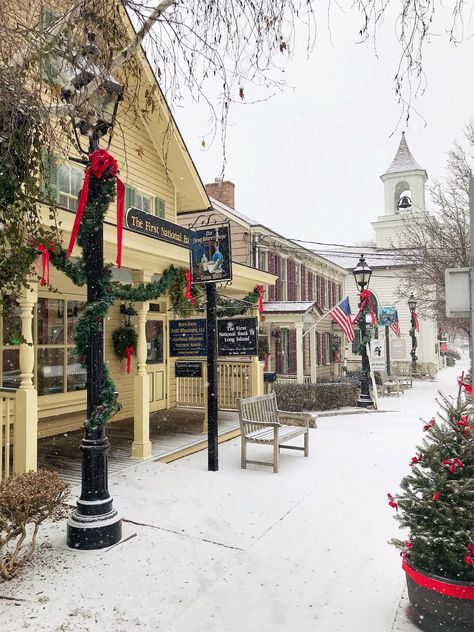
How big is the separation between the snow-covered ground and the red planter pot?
17cm

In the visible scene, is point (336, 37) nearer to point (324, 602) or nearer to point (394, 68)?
point (394, 68)

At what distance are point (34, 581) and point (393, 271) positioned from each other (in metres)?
28.5

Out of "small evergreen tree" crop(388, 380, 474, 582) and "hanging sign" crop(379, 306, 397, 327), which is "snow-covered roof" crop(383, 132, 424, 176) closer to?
"hanging sign" crop(379, 306, 397, 327)

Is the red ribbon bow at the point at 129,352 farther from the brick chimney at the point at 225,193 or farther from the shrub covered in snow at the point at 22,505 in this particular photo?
the brick chimney at the point at 225,193

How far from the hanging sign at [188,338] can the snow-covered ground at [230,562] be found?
2.04m

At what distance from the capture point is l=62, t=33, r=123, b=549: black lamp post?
4316 mm

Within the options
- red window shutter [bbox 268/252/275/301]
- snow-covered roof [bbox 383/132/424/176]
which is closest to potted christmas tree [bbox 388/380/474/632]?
red window shutter [bbox 268/252/275/301]

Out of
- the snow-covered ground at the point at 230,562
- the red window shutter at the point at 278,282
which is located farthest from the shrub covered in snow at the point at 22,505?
the red window shutter at the point at 278,282

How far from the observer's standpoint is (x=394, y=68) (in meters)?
3.90

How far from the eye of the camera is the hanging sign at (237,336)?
830cm

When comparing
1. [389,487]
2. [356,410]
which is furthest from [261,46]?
[356,410]

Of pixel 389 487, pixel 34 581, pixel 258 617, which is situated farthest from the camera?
pixel 389 487

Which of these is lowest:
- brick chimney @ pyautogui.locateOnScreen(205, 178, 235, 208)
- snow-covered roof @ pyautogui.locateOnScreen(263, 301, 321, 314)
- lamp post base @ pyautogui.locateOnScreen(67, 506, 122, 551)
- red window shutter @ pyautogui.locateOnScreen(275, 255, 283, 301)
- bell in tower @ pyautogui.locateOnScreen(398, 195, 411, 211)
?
lamp post base @ pyautogui.locateOnScreen(67, 506, 122, 551)

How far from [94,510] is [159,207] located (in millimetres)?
8576
